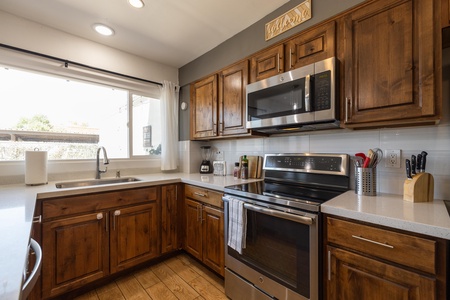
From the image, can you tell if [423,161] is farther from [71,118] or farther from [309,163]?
[71,118]

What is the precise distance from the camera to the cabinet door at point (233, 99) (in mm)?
1985

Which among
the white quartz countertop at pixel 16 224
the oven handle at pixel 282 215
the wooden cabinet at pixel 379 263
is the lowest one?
the wooden cabinet at pixel 379 263

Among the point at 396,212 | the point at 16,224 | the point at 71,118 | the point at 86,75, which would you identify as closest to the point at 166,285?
the point at 16,224

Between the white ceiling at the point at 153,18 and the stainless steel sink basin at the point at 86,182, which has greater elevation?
the white ceiling at the point at 153,18

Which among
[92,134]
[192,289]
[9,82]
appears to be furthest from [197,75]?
[192,289]

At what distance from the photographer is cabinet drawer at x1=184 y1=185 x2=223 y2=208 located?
1777 millimetres

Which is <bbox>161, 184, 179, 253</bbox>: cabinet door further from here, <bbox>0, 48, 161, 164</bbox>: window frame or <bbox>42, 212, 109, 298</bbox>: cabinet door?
<bbox>0, 48, 161, 164</bbox>: window frame

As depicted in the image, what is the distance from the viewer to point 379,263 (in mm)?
941

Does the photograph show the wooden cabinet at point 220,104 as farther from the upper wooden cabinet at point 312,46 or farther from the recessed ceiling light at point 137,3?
the recessed ceiling light at point 137,3

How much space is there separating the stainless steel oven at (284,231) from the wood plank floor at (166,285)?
23cm

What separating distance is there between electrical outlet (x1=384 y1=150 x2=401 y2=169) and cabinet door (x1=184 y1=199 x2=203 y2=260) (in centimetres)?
153

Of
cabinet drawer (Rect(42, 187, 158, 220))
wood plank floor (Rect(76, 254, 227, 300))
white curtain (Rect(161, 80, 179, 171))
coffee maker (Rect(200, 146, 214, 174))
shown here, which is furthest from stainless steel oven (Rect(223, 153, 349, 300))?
white curtain (Rect(161, 80, 179, 171))

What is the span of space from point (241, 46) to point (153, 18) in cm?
85

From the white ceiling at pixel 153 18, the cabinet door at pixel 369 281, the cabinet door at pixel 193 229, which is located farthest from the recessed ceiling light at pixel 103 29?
the cabinet door at pixel 369 281
